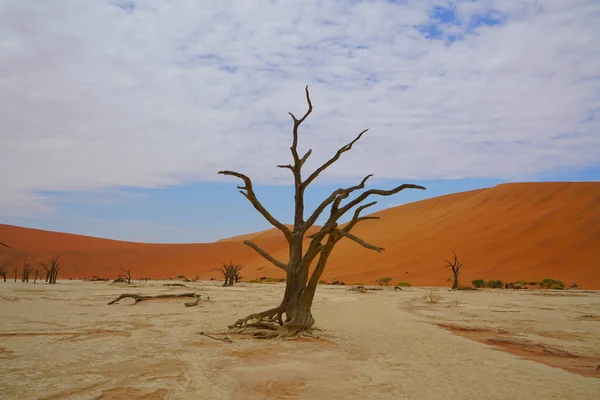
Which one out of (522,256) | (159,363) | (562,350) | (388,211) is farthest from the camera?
(388,211)

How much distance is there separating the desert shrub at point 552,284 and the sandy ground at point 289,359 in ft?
61.6

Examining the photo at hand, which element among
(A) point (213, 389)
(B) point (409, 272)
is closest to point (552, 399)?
(A) point (213, 389)

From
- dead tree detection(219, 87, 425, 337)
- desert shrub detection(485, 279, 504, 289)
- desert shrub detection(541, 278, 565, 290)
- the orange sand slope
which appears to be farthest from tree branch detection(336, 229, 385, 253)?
the orange sand slope

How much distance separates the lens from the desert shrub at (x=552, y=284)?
2730 cm

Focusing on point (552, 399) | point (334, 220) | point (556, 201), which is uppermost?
point (556, 201)

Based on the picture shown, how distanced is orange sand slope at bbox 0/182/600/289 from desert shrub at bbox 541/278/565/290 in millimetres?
2281

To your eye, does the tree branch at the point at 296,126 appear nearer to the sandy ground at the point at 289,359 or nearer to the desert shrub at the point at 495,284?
the sandy ground at the point at 289,359

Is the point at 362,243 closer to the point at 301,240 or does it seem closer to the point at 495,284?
the point at 301,240

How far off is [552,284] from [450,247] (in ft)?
50.0

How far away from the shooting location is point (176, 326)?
870cm

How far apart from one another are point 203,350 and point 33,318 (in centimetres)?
467

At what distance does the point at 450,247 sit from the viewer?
42.9 metres

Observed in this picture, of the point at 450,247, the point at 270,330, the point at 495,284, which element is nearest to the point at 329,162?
the point at 270,330

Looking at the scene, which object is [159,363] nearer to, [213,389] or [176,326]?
[213,389]
